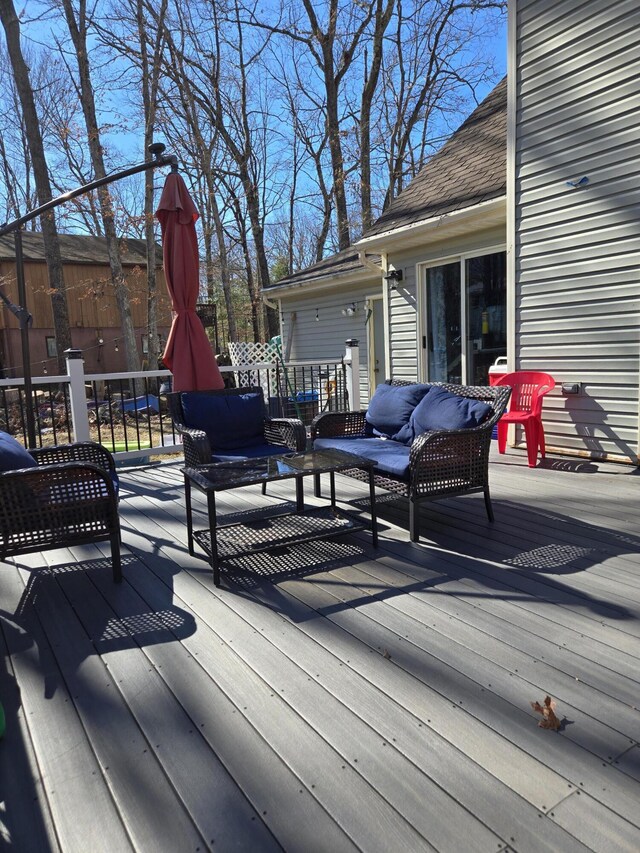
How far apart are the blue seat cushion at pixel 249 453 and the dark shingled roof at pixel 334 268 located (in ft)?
18.9

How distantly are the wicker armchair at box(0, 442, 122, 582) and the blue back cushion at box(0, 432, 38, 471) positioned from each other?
115mm

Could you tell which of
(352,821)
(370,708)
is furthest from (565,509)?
(352,821)

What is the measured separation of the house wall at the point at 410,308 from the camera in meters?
6.80

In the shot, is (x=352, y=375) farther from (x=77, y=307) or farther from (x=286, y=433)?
(x=77, y=307)

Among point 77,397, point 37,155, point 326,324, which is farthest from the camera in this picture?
point 37,155

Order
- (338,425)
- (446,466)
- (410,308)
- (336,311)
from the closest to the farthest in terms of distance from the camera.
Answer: (446,466) → (338,425) → (410,308) → (336,311)

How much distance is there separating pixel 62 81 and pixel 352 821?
18.5m

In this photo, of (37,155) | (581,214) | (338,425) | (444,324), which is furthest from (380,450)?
(37,155)

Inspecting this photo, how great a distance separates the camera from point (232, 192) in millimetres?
17141

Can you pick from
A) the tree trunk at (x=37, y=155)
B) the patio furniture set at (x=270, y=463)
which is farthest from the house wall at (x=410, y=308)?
the tree trunk at (x=37, y=155)

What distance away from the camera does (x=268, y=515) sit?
3.61m

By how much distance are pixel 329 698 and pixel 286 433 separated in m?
2.33

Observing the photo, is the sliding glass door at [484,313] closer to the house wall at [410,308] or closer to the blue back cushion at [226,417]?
the house wall at [410,308]

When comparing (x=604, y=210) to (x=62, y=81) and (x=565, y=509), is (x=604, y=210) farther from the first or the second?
(x=62, y=81)
